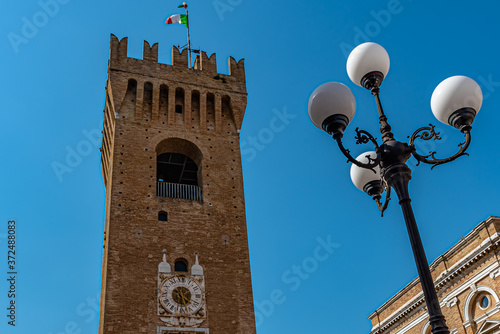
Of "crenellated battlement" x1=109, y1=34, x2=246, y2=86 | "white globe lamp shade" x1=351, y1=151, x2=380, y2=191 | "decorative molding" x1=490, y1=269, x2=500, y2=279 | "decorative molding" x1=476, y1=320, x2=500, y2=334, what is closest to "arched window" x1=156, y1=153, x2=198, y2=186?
"crenellated battlement" x1=109, y1=34, x2=246, y2=86

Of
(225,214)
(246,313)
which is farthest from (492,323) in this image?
(225,214)

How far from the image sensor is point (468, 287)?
2111cm

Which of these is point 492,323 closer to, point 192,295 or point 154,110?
point 192,295

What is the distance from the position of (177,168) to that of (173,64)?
4.78 m

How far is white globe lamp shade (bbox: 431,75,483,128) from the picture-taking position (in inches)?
288

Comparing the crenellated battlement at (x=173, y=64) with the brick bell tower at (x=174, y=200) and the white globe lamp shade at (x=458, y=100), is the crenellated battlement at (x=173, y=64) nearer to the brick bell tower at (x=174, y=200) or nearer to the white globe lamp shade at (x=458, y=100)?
the brick bell tower at (x=174, y=200)

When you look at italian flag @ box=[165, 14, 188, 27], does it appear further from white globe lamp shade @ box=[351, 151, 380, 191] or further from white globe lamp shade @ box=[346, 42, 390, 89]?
white globe lamp shade @ box=[351, 151, 380, 191]

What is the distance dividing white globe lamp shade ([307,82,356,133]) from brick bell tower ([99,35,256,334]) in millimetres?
12849

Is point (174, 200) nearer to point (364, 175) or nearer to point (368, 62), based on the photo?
point (364, 175)

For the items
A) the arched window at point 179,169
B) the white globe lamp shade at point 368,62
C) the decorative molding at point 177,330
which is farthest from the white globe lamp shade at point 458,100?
the arched window at point 179,169

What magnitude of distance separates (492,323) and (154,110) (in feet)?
49.7

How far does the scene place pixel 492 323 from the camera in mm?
19688

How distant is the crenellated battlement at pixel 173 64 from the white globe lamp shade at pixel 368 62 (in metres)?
17.7

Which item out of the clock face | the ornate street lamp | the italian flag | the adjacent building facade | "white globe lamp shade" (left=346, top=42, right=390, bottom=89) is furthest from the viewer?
the italian flag
